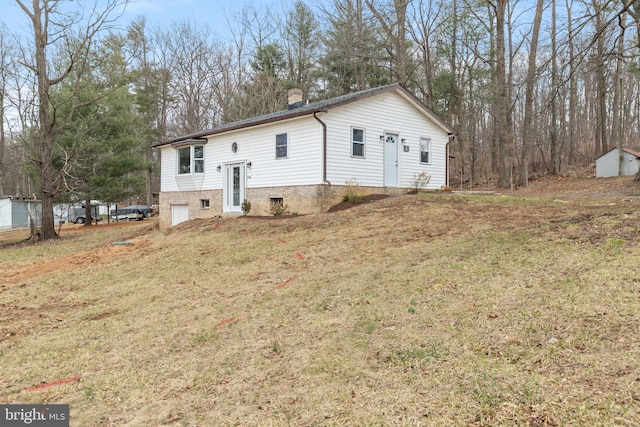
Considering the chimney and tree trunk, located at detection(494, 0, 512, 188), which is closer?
the chimney

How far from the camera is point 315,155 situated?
13492mm

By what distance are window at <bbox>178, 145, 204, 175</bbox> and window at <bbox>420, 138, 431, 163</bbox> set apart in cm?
961

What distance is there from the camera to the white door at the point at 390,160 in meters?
15.2

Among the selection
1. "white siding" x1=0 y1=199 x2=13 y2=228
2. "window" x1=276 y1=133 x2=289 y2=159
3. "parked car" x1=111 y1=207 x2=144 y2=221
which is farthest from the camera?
"parked car" x1=111 y1=207 x2=144 y2=221

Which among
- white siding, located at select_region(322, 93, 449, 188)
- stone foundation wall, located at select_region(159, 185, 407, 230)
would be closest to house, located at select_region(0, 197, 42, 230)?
stone foundation wall, located at select_region(159, 185, 407, 230)

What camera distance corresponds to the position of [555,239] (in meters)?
6.41

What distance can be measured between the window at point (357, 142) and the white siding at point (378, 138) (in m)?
0.16

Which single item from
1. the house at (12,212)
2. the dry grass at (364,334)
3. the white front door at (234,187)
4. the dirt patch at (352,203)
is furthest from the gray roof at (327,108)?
the house at (12,212)

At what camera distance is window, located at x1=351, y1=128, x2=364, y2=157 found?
14.3 m

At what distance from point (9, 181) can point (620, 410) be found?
60.0 meters

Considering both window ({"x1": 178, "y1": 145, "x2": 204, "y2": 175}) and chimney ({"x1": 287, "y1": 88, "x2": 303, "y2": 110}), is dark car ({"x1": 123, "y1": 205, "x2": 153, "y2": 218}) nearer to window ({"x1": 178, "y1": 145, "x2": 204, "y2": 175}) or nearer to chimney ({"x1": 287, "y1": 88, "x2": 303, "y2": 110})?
window ({"x1": 178, "y1": 145, "x2": 204, "y2": 175})

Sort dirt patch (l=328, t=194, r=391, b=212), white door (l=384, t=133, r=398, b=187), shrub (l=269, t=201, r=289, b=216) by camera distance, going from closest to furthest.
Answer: dirt patch (l=328, t=194, r=391, b=212) < shrub (l=269, t=201, r=289, b=216) < white door (l=384, t=133, r=398, b=187)

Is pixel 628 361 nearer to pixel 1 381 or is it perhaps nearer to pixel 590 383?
pixel 590 383

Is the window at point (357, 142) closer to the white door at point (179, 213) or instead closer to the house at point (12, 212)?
the white door at point (179, 213)
